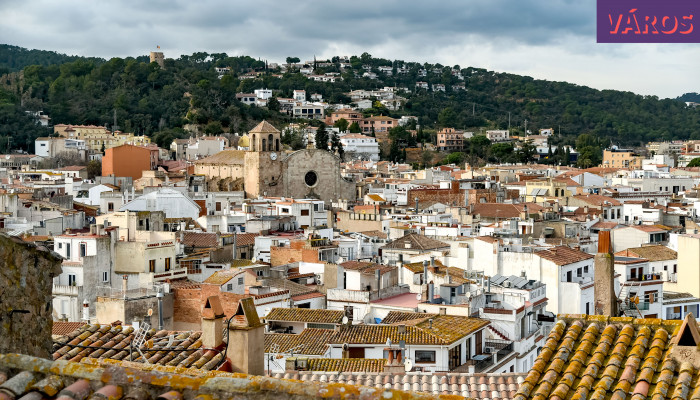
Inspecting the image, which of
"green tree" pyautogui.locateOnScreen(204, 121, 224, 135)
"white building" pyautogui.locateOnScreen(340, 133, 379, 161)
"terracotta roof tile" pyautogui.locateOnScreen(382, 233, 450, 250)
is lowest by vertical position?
"terracotta roof tile" pyautogui.locateOnScreen(382, 233, 450, 250)

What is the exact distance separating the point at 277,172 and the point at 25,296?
5355 centimetres

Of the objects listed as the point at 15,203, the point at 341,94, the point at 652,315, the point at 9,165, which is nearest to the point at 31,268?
the point at 652,315

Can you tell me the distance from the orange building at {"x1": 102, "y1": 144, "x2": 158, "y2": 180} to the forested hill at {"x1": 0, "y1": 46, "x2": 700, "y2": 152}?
867 inches

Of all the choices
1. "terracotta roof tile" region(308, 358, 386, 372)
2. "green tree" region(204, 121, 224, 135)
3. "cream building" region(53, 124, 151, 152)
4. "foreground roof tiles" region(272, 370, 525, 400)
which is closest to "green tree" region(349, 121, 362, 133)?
"green tree" region(204, 121, 224, 135)

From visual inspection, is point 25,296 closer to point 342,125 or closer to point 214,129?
point 214,129

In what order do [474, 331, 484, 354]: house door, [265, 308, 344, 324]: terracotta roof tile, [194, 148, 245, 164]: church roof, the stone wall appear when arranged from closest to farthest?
1. the stone wall
2. [474, 331, 484, 354]: house door
3. [265, 308, 344, 324]: terracotta roof tile
4. [194, 148, 245, 164]: church roof

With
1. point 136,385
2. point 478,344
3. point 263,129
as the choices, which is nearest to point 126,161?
point 263,129

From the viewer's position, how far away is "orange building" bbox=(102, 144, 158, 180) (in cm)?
6438

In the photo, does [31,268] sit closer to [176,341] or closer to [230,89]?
[176,341]

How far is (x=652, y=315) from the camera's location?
76.0 feet

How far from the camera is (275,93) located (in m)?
126

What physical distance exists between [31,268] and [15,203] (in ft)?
105

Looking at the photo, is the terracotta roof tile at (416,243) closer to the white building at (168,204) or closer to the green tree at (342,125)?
the white building at (168,204)

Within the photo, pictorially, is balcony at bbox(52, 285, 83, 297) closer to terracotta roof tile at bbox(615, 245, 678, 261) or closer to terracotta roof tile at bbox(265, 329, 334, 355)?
terracotta roof tile at bbox(265, 329, 334, 355)
